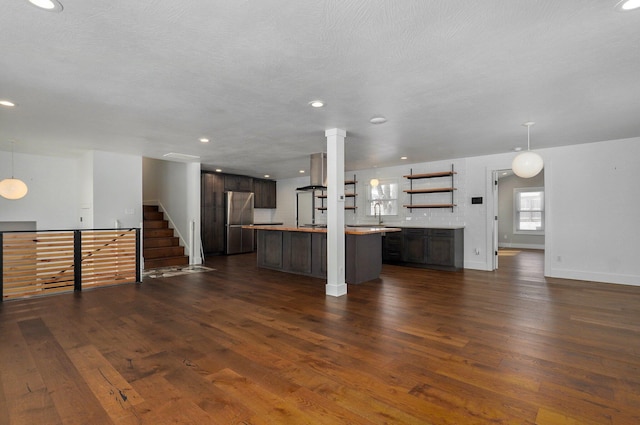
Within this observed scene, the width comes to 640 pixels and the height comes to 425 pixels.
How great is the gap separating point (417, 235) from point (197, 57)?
563cm

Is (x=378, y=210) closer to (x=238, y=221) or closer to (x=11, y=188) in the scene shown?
(x=238, y=221)

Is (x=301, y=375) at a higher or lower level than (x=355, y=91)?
lower

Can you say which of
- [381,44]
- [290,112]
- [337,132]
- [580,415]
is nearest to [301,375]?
[580,415]

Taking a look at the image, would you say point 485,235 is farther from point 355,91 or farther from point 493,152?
point 355,91

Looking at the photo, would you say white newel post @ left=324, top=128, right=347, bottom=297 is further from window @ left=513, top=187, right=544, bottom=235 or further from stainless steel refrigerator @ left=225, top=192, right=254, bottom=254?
window @ left=513, top=187, right=544, bottom=235

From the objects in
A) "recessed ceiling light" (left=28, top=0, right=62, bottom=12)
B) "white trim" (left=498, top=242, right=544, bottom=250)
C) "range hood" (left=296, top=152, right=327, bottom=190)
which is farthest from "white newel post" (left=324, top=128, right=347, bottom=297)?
"white trim" (left=498, top=242, right=544, bottom=250)

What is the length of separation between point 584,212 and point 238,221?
313 inches

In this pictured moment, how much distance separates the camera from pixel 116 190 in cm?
624

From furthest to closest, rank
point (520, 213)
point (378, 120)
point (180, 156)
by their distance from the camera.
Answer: point (520, 213), point (180, 156), point (378, 120)

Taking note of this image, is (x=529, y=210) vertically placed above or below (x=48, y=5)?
below

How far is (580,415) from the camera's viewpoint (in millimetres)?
1766

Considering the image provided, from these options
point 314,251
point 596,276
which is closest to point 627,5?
point 314,251

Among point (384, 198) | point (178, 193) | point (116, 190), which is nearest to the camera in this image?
point (116, 190)

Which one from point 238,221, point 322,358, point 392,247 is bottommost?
point 322,358
